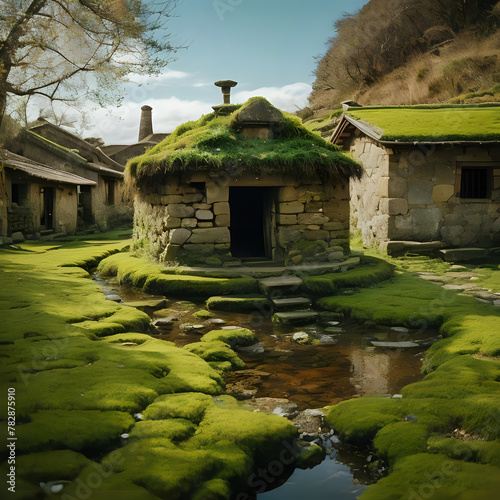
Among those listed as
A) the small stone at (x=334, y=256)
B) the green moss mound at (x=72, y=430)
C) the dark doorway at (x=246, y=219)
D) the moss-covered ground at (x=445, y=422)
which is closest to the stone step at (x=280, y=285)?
the small stone at (x=334, y=256)

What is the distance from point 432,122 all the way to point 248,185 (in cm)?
693

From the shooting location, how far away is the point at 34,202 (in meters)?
19.2

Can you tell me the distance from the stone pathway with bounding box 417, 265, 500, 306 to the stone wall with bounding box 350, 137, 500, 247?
1.85 m

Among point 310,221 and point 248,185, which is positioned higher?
point 248,185

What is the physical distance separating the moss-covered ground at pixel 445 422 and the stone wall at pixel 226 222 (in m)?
3.94

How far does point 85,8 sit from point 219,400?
1294 cm

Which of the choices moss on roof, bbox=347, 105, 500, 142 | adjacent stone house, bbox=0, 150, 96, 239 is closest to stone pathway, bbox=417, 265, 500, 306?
moss on roof, bbox=347, 105, 500, 142

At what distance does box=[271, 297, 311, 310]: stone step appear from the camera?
810 cm

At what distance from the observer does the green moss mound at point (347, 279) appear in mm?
8758

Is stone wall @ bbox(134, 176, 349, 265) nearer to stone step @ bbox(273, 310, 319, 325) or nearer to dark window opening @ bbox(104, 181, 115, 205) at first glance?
stone step @ bbox(273, 310, 319, 325)

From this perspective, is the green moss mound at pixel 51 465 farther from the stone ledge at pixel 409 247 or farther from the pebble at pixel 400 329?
the stone ledge at pixel 409 247

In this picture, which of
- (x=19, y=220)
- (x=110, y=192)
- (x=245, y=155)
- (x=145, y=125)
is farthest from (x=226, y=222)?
(x=145, y=125)

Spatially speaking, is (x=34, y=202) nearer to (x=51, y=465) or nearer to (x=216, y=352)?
(x=216, y=352)

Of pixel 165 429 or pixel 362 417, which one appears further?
pixel 362 417
